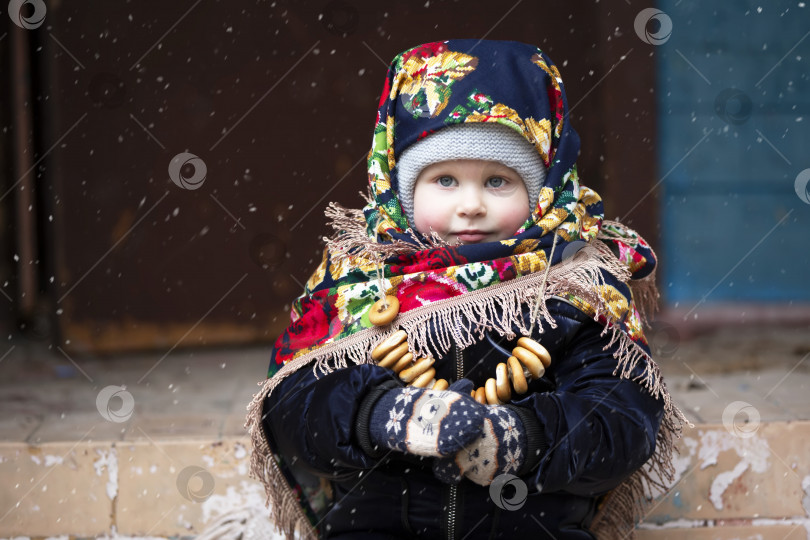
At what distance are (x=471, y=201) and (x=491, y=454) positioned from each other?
521mm

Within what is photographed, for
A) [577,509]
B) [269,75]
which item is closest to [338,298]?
[577,509]

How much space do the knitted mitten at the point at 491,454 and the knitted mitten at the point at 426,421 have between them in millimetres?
36

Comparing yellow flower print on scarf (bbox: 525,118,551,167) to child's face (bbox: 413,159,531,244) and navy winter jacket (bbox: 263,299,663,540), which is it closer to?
child's face (bbox: 413,159,531,244)

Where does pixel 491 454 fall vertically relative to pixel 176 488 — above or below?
below

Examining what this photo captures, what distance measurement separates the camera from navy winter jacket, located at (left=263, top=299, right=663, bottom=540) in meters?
1.72

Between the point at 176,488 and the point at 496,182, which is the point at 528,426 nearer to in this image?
the point at 496,182

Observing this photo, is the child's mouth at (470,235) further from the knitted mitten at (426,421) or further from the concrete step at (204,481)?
the concrete step at (204,481)

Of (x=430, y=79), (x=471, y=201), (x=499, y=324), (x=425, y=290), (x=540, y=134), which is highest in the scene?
(x=430, y=79)

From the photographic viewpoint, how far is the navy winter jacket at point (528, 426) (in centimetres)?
172

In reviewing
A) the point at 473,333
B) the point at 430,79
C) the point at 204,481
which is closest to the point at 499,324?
the point at 473,333

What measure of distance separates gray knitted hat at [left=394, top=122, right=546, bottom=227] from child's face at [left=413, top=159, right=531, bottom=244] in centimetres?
2

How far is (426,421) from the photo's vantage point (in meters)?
1.65

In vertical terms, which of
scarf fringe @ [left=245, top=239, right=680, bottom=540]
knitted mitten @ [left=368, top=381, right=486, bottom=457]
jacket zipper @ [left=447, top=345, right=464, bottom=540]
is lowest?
jacket zipper @ [left=447, top=345, right=464, bottom=540]

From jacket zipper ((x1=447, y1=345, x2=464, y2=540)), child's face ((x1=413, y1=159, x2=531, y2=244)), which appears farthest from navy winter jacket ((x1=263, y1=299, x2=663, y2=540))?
child's face ((x1=413, y1=159, x2=531, y2=244))
